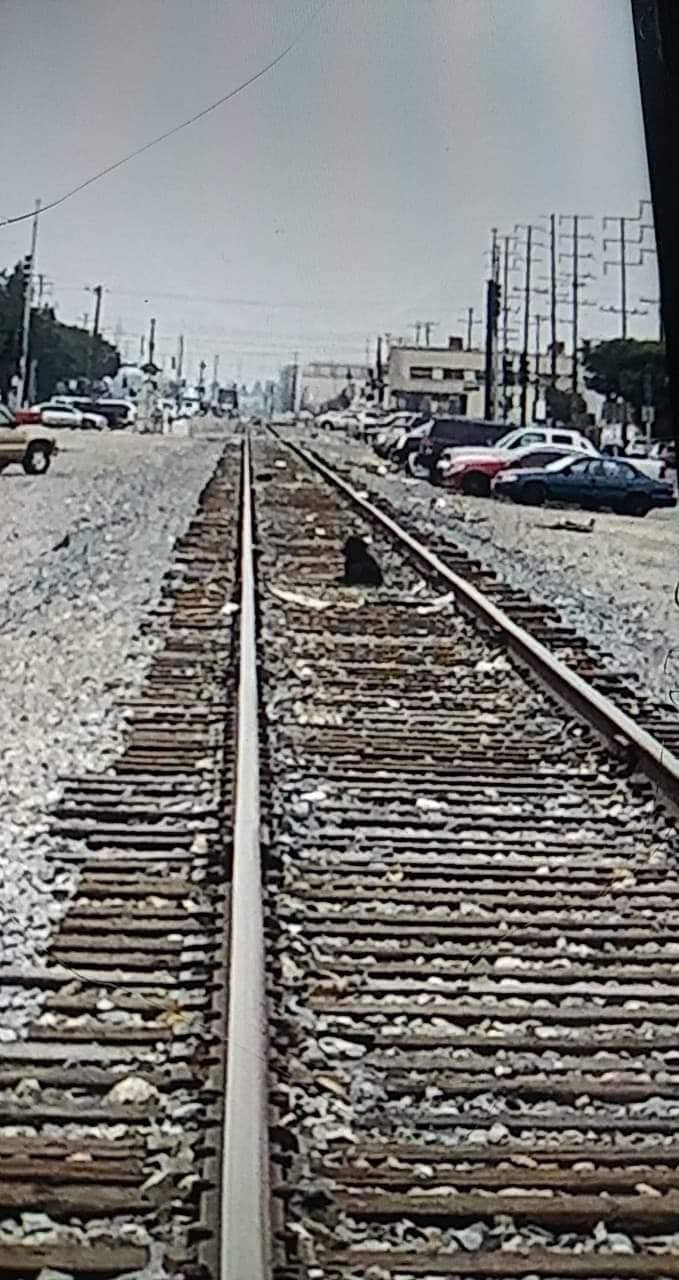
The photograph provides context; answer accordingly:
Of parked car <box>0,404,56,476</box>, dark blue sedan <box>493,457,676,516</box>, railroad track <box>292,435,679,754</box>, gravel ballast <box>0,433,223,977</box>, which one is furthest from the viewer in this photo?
dark blue sedan <box>493,457,676,516</box>

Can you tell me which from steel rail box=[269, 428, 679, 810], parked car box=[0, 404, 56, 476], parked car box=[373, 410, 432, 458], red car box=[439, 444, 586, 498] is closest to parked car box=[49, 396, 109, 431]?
parked car box=[0, 404, 56, 476]

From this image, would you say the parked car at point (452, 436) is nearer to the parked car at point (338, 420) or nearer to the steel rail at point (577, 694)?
the parked car at point (338, 420)

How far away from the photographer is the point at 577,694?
793 cm

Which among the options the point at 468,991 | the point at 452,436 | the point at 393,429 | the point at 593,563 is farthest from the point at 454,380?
the point at 468,991

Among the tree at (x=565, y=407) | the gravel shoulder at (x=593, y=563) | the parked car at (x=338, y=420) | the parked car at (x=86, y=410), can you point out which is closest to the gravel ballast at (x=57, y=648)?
the parked car at (x=86, y=410)

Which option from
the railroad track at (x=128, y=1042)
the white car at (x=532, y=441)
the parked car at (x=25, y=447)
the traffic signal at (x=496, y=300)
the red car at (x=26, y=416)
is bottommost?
the railroad track at (x=128, y=1042)

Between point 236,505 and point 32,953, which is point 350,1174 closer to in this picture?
point 32,953

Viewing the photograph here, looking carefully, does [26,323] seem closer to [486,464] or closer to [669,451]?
[669,451]

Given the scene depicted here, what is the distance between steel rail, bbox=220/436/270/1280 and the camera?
273cm

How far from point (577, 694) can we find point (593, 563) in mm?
9125

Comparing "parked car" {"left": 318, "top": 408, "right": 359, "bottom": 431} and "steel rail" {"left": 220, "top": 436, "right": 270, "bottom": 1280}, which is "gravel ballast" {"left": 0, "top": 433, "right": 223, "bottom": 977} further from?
"parked car" {"left": 318, "top": 408, "right": 359, "bottom": 431}

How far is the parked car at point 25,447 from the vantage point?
2394 centimetres

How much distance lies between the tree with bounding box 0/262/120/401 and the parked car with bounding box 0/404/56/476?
4346 millimetres

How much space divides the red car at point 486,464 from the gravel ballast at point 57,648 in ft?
20.5
